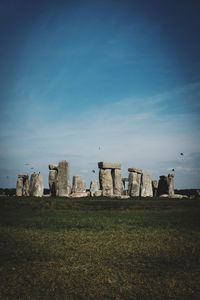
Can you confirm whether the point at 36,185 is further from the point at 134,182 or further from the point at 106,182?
the point at 134,182

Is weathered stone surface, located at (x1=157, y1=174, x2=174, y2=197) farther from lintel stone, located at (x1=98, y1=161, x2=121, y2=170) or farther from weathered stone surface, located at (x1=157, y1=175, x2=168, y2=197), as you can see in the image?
lintel stone, located at (x1=98, y1=161, x2=121, y2=170)

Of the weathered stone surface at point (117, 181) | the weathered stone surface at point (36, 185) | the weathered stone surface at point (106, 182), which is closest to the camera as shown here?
the weathered stone surface at point (36, 185)

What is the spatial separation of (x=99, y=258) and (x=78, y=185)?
68.6ft

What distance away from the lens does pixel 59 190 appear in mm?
26375

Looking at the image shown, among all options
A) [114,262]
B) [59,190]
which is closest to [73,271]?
[114,262]

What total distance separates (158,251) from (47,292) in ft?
11.8

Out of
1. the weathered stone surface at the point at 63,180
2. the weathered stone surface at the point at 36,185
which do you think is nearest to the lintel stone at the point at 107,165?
the weathered stone surface at the point at 63,180

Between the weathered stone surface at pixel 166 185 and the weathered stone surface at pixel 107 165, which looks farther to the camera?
the weathered stone surface at pixel 166 185

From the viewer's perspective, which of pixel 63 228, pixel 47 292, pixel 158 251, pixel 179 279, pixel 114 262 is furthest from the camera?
pixel 63 228

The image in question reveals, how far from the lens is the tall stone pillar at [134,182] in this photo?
29375 millimetres

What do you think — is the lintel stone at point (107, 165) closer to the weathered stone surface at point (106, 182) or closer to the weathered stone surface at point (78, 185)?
the weathered stone surface at point (106, 182)

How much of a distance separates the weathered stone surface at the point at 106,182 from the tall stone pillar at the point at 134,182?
195 centimetres

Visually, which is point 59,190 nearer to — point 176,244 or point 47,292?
point 176,244

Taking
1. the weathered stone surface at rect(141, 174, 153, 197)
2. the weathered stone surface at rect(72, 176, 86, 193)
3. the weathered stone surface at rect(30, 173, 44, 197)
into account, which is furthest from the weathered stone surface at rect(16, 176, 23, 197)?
the weathered stone surface at rect(141, 174, 153, 197)
